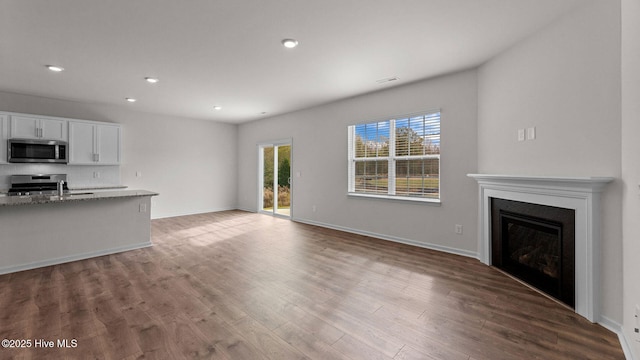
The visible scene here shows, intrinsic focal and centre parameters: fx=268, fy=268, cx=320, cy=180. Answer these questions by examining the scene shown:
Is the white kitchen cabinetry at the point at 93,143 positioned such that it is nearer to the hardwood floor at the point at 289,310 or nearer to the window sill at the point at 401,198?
the hardwood floor at the point at 289,310

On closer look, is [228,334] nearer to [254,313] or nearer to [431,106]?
[254,313]

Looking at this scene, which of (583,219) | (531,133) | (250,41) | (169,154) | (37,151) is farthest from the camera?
(169,154)

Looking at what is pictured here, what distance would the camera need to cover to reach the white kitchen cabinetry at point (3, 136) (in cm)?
463

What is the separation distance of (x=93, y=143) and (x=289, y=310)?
575 centimetres

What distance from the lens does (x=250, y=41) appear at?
9.85 ft

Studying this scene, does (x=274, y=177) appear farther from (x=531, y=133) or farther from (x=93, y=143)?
(x=531, y=133)

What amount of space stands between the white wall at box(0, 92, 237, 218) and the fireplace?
6989mm

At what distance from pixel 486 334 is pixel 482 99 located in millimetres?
2927

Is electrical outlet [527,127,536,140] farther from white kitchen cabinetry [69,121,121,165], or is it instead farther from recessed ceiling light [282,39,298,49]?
white kitchen cabinetry [69,121,121,165]

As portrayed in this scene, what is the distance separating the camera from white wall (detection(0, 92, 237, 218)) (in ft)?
18.2

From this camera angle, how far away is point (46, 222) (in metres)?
3.52

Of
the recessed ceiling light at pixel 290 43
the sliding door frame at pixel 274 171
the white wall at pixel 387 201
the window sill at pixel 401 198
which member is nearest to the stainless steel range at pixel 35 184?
the sliding door frame at pixel 274 171

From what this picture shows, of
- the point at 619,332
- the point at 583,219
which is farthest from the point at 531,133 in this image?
the point at 619,332

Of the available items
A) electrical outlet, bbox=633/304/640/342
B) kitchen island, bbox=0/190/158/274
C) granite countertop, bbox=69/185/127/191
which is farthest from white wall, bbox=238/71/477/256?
granite countertop, bbox=69/185/127/191
